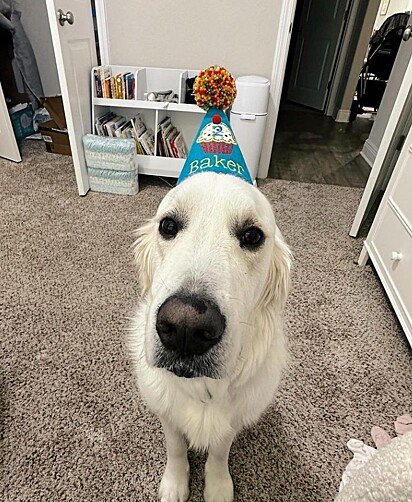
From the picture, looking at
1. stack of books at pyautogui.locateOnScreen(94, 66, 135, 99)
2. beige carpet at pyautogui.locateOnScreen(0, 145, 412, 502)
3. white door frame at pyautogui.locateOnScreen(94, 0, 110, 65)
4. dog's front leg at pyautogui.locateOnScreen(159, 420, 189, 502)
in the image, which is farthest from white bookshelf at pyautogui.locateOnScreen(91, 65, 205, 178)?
dog's front leg at pyautogui.locateOnScreen(159, 420, 189, 502)

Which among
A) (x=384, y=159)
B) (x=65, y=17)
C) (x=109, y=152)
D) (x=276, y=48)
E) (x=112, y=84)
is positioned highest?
(x=65, y=17)

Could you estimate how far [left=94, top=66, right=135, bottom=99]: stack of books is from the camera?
226cm

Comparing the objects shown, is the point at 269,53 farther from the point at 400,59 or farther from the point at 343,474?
the point at 343,474

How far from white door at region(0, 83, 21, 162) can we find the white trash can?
66.3 inches

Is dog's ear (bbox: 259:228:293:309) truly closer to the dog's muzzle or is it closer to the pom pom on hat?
the dog's muzzle

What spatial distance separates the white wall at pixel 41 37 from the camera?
10.7 feet

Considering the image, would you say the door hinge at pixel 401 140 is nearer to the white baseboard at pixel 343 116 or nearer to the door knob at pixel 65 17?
the door knob at pixel 65 17

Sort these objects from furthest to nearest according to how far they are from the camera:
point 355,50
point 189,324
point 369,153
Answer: point 355,50
point 369,153
point 189,324

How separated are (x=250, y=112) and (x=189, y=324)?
2.09m

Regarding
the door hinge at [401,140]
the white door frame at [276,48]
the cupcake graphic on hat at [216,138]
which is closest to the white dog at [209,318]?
the cupcake graphic on hat at [216,138]

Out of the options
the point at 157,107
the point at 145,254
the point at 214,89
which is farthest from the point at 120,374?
the point at 157,107

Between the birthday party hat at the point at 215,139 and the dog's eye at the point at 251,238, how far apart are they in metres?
0.22

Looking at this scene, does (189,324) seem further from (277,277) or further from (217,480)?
(217,480)

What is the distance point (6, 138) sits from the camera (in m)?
2.66
